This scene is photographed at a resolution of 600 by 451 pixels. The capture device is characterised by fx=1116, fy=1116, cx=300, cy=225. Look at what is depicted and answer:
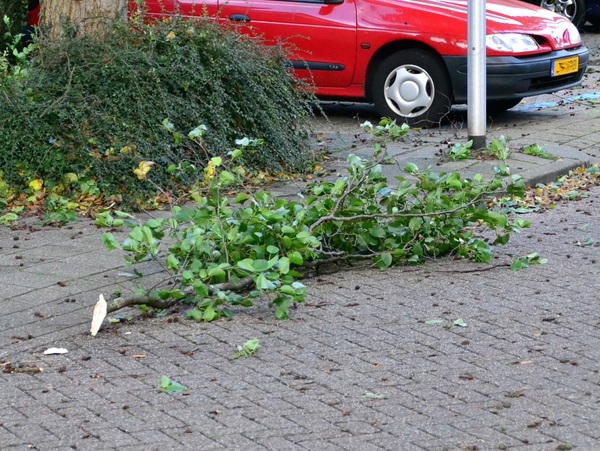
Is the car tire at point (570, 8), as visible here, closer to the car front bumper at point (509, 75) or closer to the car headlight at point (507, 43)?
the car front bumper at point (509, 75)

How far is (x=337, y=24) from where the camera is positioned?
11.2m

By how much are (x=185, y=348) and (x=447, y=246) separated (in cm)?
208

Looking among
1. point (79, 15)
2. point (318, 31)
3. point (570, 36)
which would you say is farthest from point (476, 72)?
point (79, 15)

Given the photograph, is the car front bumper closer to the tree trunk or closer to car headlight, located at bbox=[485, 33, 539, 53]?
car headlight, located at bbox=[485, 33, 539, 53]

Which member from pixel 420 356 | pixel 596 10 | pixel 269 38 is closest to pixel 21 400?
pixel 420 356

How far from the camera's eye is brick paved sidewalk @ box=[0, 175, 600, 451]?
13.3ft

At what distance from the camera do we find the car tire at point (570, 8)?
747 inches

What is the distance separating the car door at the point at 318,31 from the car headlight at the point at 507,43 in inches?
54.1

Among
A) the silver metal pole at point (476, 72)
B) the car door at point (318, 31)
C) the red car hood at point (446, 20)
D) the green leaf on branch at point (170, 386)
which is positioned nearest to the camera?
the green leaf on branch at point (170, 386)

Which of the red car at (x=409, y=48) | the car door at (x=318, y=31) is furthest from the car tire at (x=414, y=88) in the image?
the car door at (x=318, y=31)

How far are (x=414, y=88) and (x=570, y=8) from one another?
9240 millimetres

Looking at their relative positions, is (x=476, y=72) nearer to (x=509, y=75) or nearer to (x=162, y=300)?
(x=509, y=75)

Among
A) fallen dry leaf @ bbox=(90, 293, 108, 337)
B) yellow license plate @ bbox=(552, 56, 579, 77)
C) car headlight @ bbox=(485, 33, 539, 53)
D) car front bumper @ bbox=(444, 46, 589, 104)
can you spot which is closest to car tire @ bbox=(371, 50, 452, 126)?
car front bumper @ bbox=(444, 46, 589, 104)

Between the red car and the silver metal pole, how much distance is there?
55.7 inches
